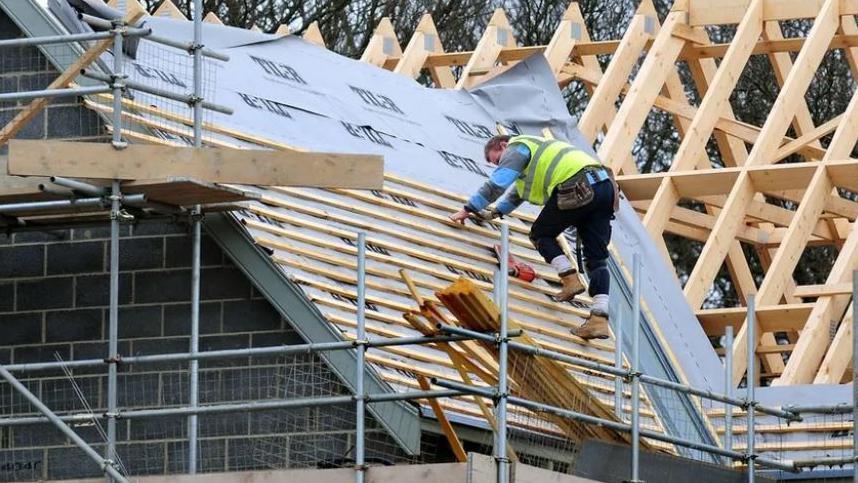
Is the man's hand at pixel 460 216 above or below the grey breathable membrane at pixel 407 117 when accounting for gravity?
below

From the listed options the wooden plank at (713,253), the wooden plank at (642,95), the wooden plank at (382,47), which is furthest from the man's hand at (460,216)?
the wooden plank at (382,47)

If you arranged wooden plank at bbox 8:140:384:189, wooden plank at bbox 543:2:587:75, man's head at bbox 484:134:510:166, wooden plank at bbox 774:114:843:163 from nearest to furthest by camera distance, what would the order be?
1. wooden plank at bbox 8:140:384:189
2. man's head at bbox 484:134:510:166
3. wooden plank at bbox 774:114:843:163
4. wooden plank at bbox 543:2:587:75

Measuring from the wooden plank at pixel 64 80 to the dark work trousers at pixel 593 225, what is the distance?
119 inches

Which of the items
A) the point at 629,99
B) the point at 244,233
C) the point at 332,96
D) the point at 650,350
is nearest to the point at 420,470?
the point at 244,233

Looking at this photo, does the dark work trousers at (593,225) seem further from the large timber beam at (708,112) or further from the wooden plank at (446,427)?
the large timber beam at (708,112)

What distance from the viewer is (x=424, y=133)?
57.5 ft

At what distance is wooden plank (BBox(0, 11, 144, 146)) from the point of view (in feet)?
43.7

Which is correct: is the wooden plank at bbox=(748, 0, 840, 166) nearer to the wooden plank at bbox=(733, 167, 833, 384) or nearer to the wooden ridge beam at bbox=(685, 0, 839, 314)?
the wooden ridge beam at bbox=(685, 0, 839, 314)

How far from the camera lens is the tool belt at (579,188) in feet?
48.5

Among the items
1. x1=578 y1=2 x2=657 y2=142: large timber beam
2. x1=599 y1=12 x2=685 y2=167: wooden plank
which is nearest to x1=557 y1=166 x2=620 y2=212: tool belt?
x1=599 y1=12 x2=685 y2=167: wooden plank

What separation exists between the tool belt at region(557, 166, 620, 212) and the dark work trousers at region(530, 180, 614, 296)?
0.03 metres

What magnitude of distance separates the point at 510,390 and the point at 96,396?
2.37m

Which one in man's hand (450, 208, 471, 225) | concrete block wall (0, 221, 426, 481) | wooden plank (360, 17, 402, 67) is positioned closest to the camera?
concrete block wall (0, 221, 426, 481)

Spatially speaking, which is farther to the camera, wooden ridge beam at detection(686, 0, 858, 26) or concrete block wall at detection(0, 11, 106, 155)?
wooden ridge beam at detection(686, 0, 858, 26)
